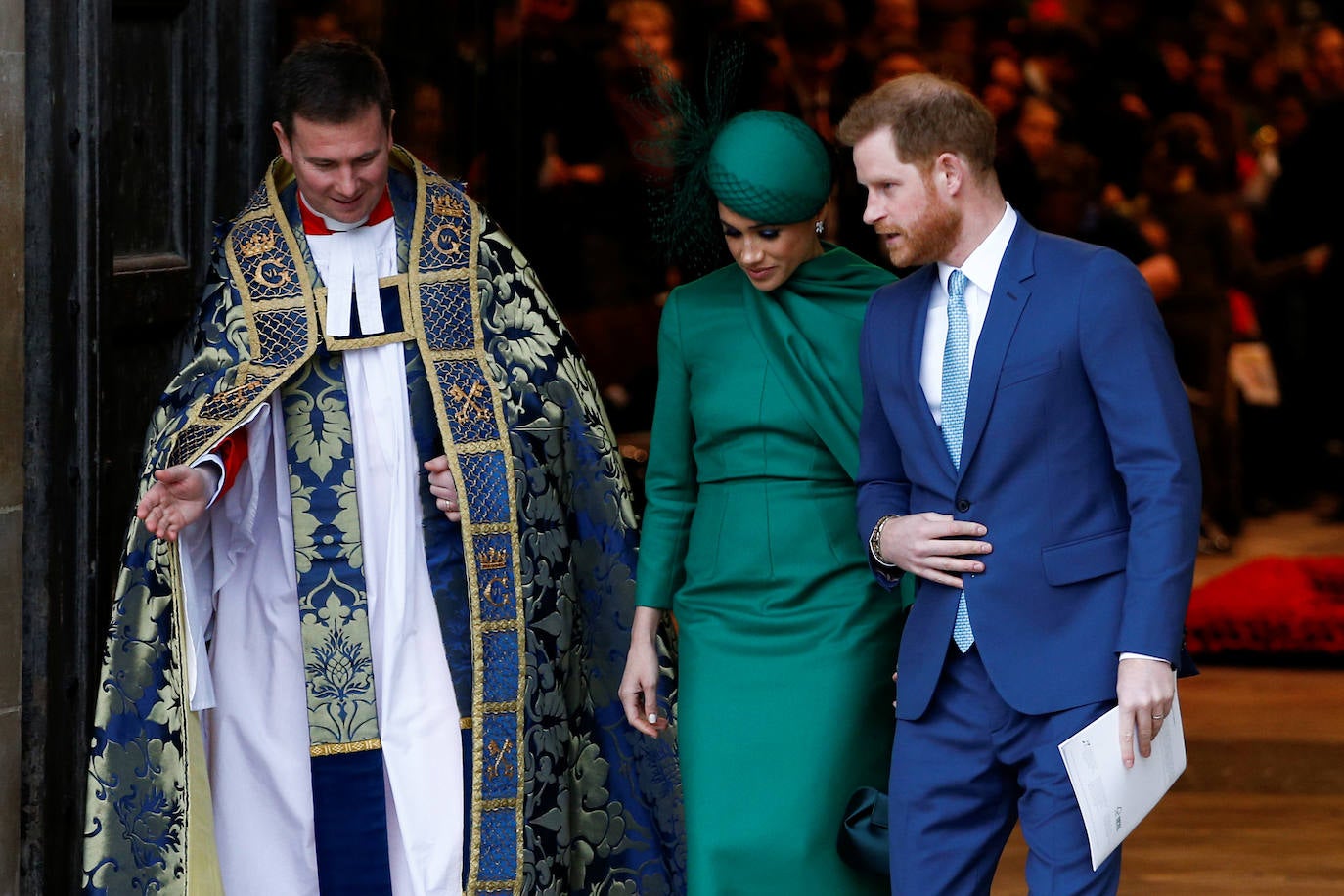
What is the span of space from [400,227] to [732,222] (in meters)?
0.68

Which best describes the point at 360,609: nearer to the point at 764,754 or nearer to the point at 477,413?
the point at 477,413

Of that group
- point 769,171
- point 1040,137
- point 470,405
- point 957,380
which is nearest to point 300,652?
point 470,405

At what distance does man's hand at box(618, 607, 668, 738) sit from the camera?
3408mm

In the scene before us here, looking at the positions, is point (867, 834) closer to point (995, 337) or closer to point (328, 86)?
point (995, 337)

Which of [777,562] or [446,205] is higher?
[446,205]

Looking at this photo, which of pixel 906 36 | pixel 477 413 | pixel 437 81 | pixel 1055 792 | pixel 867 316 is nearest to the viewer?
pixel 1055 792

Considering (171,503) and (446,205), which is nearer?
(171,503)

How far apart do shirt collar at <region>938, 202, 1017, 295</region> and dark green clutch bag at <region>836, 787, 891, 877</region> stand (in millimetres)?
811

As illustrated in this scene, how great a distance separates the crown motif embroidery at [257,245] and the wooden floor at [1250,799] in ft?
7.41

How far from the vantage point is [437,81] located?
495cm

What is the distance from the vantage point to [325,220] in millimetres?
3619

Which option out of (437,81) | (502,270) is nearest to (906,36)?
(437,81)

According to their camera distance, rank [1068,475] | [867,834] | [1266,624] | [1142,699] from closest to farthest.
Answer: [1142,699] → [1068,475] → [867,834] → [1266,624]

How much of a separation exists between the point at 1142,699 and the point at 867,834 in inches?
24.3
